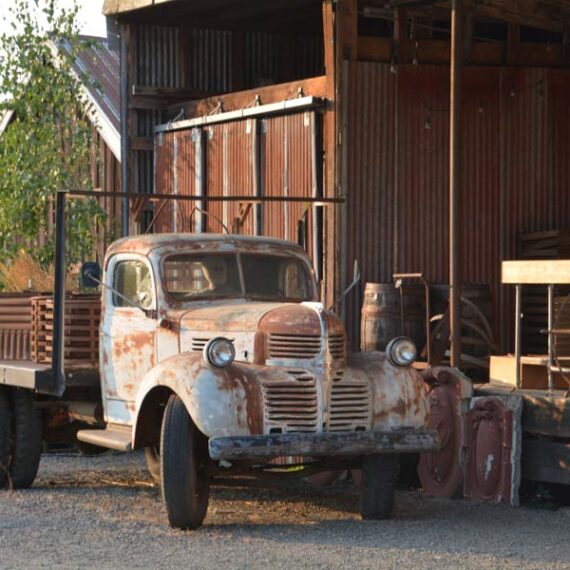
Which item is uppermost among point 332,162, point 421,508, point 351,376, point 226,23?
point 226,23

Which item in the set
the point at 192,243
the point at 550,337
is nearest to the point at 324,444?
the point at 550,337

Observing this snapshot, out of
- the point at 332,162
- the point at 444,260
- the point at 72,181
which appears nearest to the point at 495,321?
the point at 444,260

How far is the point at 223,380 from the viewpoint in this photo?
991cm

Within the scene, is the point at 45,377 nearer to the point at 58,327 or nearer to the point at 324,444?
the point at 58,327

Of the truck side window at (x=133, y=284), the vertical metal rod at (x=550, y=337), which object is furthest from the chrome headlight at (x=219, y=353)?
the vertical metal rod at (x=550, y=337)

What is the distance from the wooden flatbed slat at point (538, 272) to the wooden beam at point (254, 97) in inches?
164

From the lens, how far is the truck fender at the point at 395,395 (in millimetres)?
10422

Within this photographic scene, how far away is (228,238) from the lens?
38.9ft

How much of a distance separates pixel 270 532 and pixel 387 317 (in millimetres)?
4395

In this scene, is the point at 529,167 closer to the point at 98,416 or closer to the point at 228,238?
the point at 228,238

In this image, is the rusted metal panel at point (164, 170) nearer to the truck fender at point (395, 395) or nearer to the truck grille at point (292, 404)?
the truck fender at point (395, 395)

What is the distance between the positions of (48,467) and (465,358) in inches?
156

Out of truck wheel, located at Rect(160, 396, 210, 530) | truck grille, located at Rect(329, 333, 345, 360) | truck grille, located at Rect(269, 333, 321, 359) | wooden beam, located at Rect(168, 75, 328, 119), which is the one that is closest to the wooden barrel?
wooden beam, located at Rect(168, 75, 328, 119)

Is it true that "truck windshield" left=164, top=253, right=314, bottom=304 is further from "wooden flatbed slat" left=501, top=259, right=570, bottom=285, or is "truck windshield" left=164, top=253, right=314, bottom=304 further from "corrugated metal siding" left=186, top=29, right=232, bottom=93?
"corrugated metal siding" left=186, top=29, right=232, bottom=93
